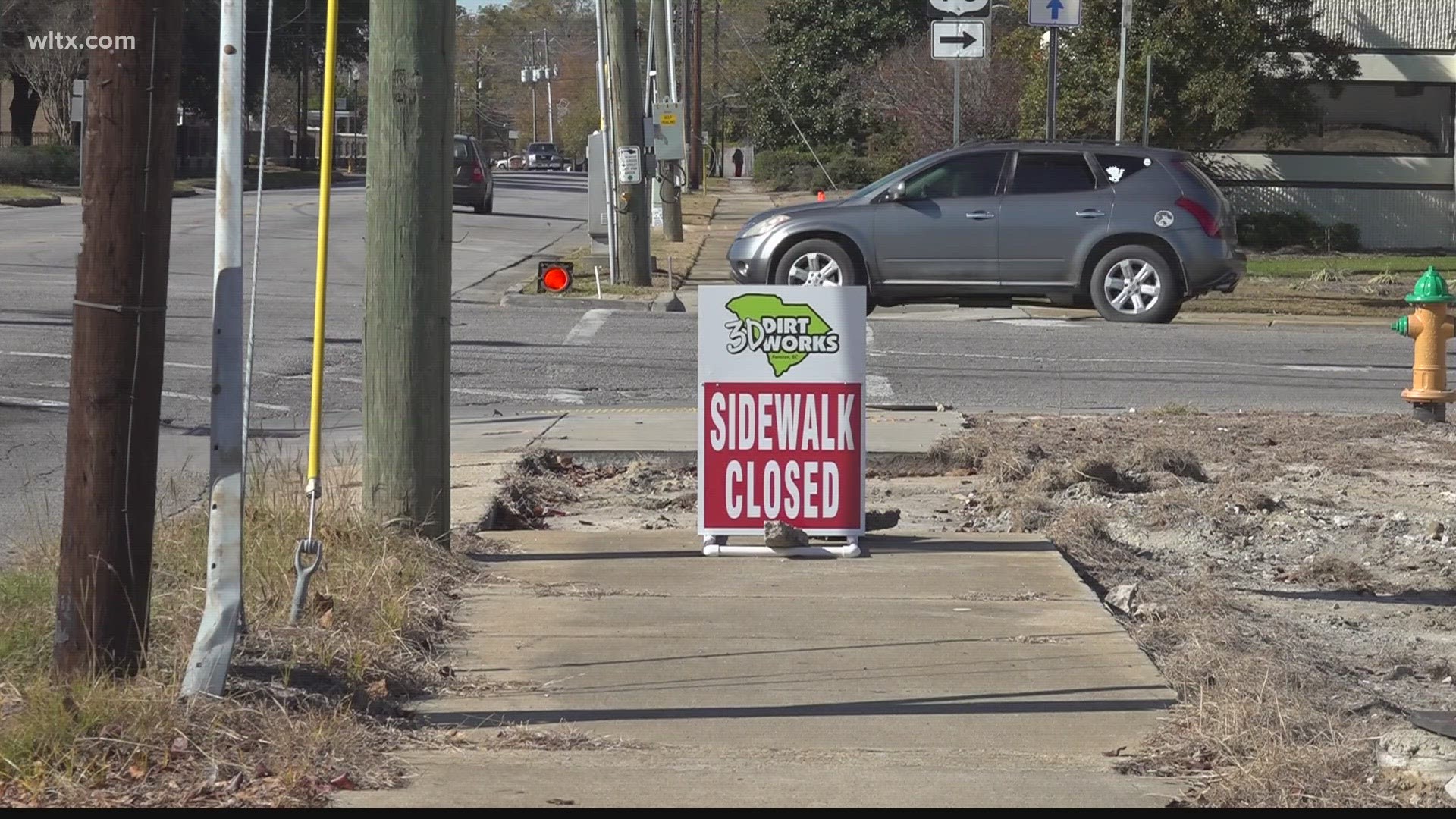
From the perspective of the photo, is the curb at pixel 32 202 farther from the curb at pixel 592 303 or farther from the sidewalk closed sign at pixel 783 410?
the sidewalk closed sign at pixel 783 410

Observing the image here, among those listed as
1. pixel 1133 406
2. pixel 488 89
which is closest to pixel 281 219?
pixel 1133 406

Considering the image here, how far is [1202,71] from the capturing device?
26.4 m

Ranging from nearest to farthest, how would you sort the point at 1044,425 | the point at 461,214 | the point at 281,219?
the point at 1044,425, the point at 281,219, the point at 461,214

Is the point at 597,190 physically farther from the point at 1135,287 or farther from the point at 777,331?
the point at 777,331

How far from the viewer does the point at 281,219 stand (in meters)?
31.6

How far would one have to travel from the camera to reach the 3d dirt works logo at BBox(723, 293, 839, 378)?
6770mm

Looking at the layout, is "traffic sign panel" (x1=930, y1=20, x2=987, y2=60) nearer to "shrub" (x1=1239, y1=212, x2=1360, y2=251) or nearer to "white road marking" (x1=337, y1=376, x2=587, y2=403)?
"white road marking" (x1=337, y1=376, x2=587, y2=403)

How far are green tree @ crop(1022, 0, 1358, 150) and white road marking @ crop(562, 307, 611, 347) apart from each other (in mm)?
12123

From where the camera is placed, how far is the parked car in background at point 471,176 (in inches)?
1395

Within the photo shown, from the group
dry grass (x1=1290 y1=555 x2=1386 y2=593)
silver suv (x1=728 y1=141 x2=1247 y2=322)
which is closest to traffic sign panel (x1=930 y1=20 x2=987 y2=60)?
silver suv (x1=728 y1=141 x2=1247 y2=322)

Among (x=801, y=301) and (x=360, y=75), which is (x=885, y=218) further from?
(x=360, y=75)

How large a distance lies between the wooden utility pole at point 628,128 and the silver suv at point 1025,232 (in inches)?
141

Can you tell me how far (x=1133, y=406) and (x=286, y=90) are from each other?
7685cm

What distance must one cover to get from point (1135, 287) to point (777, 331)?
10.4 metres
